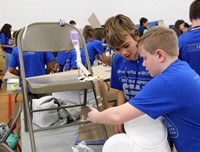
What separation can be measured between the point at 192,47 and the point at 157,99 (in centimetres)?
106

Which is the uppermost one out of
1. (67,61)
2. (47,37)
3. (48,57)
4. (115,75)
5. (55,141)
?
(47,37)

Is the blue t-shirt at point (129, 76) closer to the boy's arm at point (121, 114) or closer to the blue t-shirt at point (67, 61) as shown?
the boy's arm at point (121, 114)

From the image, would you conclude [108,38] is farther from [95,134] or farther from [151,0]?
[151,0]

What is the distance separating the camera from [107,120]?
89cm

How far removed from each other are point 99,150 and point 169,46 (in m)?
0.80

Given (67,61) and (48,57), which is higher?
(48,57)

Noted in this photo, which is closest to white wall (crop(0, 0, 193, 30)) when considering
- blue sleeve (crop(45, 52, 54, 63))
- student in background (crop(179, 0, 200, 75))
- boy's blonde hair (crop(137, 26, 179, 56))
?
blue sleeve (crop(45, 52, 54, 63))

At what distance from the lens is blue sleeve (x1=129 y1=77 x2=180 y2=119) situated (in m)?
0.80

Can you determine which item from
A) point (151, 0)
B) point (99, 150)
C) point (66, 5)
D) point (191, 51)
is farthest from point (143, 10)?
point (99, 150)

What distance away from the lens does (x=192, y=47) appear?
1.74 m

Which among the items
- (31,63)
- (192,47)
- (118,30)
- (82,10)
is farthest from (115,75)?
(82,10)

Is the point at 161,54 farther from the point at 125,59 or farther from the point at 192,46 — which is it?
the point at 192,46

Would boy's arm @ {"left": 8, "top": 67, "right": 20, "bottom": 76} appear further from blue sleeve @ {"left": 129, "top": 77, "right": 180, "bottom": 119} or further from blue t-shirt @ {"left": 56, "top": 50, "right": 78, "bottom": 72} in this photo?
blue sleeve @ {"left": 129, "top": 77, "right": 180, "bottom": 119}

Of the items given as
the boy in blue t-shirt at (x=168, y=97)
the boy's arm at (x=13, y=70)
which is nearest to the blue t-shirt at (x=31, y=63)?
the boy's arm at (x=13, y=70)
